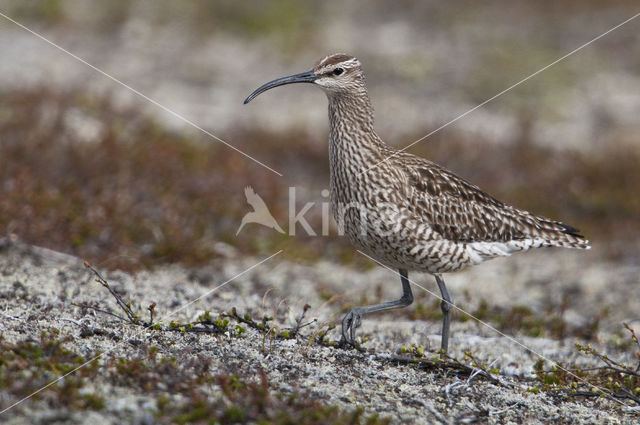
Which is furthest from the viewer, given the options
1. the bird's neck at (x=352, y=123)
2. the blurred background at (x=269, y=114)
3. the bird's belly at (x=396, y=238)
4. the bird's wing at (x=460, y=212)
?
the blurred background at (x=269, y=114)

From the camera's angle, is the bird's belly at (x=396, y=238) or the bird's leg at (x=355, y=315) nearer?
the bird's leg at (x=355, y=315)

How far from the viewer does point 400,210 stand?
248 inches

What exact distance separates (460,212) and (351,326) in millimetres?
1543

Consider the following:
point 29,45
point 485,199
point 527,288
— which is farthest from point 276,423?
point 29,45

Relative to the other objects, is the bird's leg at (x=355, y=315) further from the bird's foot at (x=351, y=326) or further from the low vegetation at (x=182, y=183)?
the low vegetation at (x=182, y=183)

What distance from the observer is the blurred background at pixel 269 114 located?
9453 mm

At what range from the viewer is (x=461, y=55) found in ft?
58.7

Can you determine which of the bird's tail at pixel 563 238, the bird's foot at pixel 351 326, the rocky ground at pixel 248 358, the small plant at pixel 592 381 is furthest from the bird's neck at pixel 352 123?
the small plant at pixel 592 381

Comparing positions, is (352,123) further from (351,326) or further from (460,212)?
(351,326)

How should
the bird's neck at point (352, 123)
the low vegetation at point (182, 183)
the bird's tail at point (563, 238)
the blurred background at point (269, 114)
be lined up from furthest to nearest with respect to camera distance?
the blurred background at point (269, 114), the low vegetation at point (182, 183), the bird's tail at point (563, 238), the bird's neck at point (352, 123)

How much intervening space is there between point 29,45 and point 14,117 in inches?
224

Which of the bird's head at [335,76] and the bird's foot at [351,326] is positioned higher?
the bird's head at [335,76]

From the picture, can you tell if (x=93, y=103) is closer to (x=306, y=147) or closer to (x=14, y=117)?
(x=14, y=117)

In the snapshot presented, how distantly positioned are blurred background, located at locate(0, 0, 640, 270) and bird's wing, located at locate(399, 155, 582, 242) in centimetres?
332
